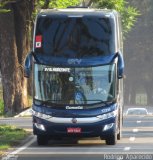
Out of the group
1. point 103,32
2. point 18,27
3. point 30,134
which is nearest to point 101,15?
point 103,32

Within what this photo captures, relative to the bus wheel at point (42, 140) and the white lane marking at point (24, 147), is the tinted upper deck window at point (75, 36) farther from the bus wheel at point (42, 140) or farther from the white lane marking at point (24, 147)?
the white lane marking at point (24, 147)

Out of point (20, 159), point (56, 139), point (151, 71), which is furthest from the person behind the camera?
point (151, 71)

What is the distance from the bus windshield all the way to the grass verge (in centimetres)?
158

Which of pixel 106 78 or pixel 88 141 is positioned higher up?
pixel 106 78

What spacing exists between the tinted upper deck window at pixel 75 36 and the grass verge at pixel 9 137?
2815mm

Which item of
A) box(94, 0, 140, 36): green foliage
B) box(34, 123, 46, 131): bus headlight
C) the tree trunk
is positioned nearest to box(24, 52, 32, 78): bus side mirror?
box(34, 123, 46, 131): bus headlight

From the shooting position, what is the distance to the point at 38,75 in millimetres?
25656

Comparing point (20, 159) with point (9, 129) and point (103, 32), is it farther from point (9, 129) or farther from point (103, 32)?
point (9, 129)

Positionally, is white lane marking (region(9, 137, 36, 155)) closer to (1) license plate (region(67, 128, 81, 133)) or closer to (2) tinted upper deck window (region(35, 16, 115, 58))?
(1) license plate (region(67, 128, 81, 133))

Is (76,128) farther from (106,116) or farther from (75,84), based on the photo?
(75,84)

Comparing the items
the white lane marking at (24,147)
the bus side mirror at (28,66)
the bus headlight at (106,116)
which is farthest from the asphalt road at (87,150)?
the bus side mirror at (28,66)

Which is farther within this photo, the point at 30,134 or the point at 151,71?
the point at 151,71

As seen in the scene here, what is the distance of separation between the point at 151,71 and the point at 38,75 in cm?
9227

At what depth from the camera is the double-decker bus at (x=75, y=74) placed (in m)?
25.1
